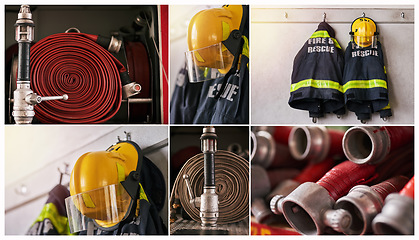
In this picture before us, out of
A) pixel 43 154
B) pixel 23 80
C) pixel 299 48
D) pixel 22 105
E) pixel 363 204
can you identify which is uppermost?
pixel 299 48

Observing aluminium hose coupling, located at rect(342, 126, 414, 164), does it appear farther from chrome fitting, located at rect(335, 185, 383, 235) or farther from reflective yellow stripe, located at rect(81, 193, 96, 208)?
reflective yellow stripe, located at rect(81, 193, 96, 208)

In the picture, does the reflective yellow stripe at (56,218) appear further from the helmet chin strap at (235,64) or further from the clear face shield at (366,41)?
the clear face shield at (366,41)

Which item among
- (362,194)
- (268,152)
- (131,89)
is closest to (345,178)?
(362,194)

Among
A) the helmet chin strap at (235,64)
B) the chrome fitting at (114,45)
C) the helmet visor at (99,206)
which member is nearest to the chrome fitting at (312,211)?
the helmet chin strap at (235,64)

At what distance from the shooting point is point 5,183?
6.96ft

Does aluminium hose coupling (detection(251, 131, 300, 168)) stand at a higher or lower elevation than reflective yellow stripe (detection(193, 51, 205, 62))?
lower

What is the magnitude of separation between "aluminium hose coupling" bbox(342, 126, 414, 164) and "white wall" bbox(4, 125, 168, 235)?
29.8 inches

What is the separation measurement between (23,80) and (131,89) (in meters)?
0.43

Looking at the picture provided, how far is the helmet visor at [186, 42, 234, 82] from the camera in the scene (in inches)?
76.5

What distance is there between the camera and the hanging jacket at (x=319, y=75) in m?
1.94

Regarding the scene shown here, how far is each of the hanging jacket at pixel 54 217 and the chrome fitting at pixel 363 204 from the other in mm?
1164

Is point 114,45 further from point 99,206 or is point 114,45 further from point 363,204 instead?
point 363,204

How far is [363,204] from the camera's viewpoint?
1.78 meters

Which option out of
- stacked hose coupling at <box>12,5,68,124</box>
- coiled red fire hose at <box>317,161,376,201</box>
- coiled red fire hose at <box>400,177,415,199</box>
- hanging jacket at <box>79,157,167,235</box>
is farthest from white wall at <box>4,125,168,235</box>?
coiled red fire hose at <box>400,177,415,199</box>
